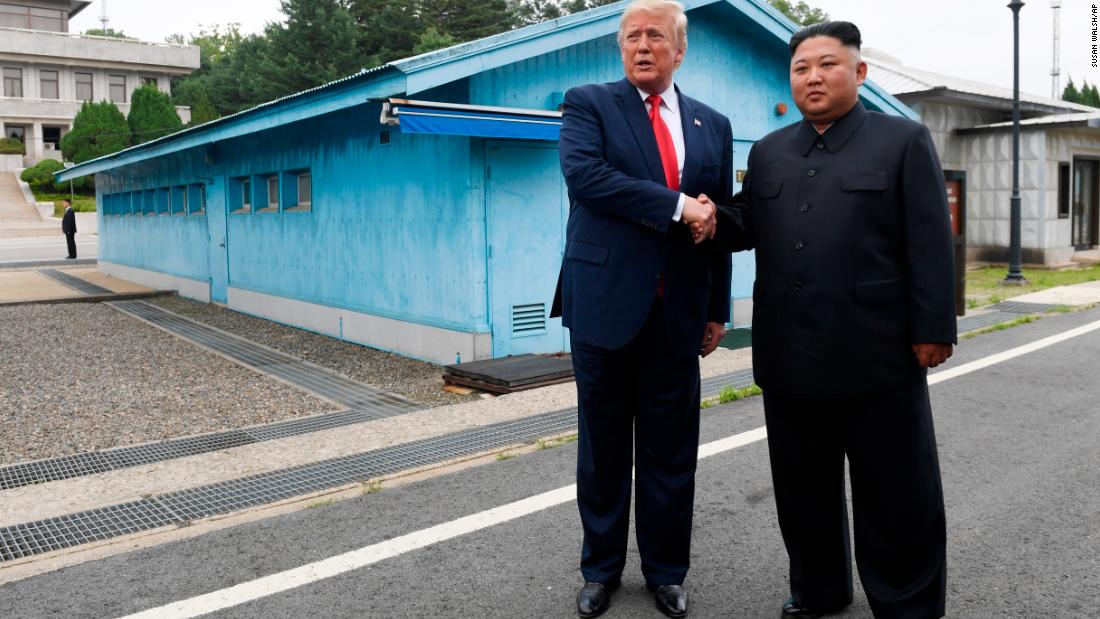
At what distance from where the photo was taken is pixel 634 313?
10.7ft

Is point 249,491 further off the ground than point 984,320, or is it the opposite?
point 984,320

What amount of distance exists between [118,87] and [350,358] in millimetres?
64890

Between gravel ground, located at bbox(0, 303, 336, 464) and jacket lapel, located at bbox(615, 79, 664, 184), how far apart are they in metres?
4.85

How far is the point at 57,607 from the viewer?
3520 mm

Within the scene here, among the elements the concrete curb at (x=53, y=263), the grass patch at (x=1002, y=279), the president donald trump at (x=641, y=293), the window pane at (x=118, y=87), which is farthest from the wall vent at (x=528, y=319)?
the window pane at (x=118, y=87)

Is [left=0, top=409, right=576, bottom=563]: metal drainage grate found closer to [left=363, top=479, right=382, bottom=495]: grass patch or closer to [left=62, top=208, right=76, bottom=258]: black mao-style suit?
[left=363, top=479, right=382, bottom=495]: grass patch

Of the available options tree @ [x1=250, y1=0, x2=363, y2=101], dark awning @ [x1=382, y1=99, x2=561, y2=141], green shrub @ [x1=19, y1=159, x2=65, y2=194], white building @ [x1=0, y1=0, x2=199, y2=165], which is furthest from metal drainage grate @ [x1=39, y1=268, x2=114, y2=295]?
white building @ [x1=0, y1=0, x2=199, y2=165]

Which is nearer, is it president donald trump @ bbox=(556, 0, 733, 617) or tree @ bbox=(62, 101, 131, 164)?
president donald trump @ bbox=(556, 0, 733, 617)

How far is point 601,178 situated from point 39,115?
226 feet

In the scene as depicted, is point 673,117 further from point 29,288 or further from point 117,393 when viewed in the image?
point 29,288

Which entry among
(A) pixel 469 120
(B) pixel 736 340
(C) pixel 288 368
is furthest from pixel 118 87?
(A) pixel 469 120

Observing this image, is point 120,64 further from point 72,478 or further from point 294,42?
point 72,478

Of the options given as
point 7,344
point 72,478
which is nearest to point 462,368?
point 72,478

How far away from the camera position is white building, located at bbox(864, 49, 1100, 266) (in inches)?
762
